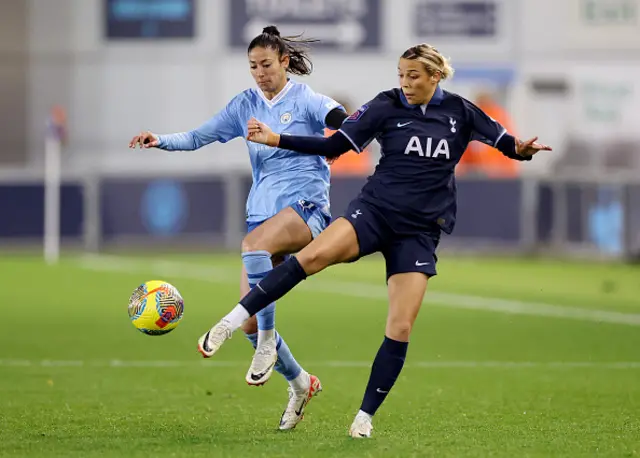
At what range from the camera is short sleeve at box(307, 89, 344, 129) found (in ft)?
30.5

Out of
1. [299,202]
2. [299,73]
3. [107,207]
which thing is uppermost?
[299,73]

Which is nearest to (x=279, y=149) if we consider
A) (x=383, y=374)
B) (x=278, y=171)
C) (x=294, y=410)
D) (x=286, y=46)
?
(x=278, y=171)

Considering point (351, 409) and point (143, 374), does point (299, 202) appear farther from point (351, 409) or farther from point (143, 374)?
point (143, 374)

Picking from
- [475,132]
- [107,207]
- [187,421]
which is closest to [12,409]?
[187,421]

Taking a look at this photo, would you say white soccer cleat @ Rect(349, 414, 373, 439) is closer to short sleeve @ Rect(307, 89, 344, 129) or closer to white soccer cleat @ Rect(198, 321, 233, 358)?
white soccer cleat @ Rect(198, 321, 233, 358)

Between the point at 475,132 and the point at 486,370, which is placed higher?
the point at 475,132

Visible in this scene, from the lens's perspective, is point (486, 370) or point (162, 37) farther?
point (162, 37)

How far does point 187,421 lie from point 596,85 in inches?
1009

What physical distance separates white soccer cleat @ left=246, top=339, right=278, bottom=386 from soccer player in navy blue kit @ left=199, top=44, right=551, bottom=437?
484mm

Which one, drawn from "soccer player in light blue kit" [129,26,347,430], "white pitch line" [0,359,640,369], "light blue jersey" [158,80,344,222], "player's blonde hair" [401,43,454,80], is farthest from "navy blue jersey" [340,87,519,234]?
"white pitch line" [0,359,640,369]

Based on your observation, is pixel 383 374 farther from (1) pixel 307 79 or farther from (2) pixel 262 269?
(1) pixel 307 79

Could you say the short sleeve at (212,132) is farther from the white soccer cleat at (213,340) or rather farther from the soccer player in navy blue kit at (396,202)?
the white soccer cleat at (213,340)

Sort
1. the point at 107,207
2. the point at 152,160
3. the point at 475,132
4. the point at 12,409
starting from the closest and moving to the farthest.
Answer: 1. the point at 475,132
2. the point at 12,409
3. the point at 107,207
4. the point at 152,160

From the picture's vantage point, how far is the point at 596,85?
3359 cm
